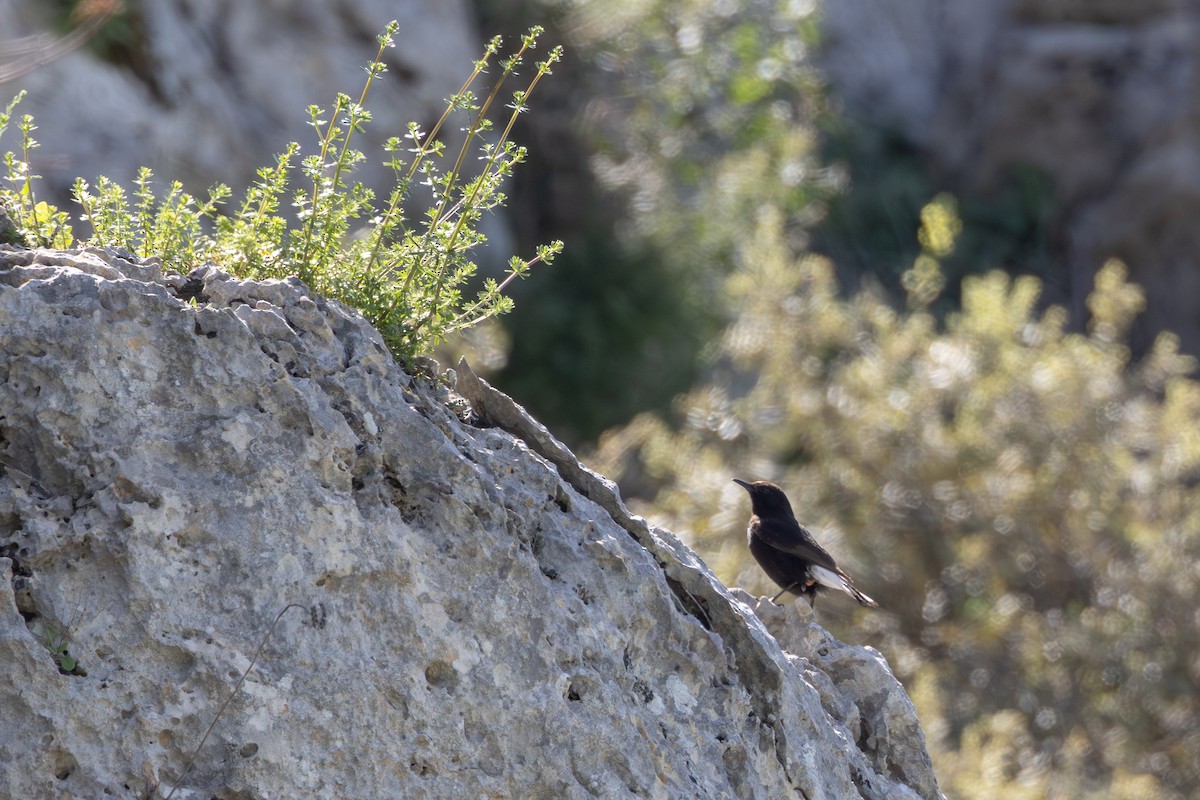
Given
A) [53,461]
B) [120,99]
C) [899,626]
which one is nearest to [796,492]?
[899,626]

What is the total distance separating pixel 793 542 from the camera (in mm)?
5480

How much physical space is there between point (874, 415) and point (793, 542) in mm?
7273

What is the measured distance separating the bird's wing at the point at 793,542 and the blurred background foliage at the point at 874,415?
4.13 meters

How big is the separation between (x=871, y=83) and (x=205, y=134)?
12.6 m

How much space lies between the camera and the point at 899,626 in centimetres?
1220

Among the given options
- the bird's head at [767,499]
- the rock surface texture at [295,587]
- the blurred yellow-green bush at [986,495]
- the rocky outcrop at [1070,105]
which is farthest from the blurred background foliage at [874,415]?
the rock surface texture at [295,587]

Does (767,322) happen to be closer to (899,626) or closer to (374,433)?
(899,626)

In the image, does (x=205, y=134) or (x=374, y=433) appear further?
(x=205, y=134)

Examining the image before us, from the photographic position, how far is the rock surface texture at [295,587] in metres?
2.94

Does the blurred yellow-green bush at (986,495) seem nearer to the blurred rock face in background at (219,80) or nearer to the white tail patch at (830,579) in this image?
the blurred rock face in background at (219,80)

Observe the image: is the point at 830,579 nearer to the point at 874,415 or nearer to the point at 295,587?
the point at 295,587

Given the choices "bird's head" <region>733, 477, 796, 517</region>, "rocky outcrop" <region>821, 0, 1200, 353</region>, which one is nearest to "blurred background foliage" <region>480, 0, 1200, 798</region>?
"bird's head" <region>733, 477, 796, 517</region>

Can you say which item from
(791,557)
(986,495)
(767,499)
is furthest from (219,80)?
(791,557)

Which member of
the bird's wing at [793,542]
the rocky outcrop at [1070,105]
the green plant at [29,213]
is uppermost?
the green plant at [29,213]
